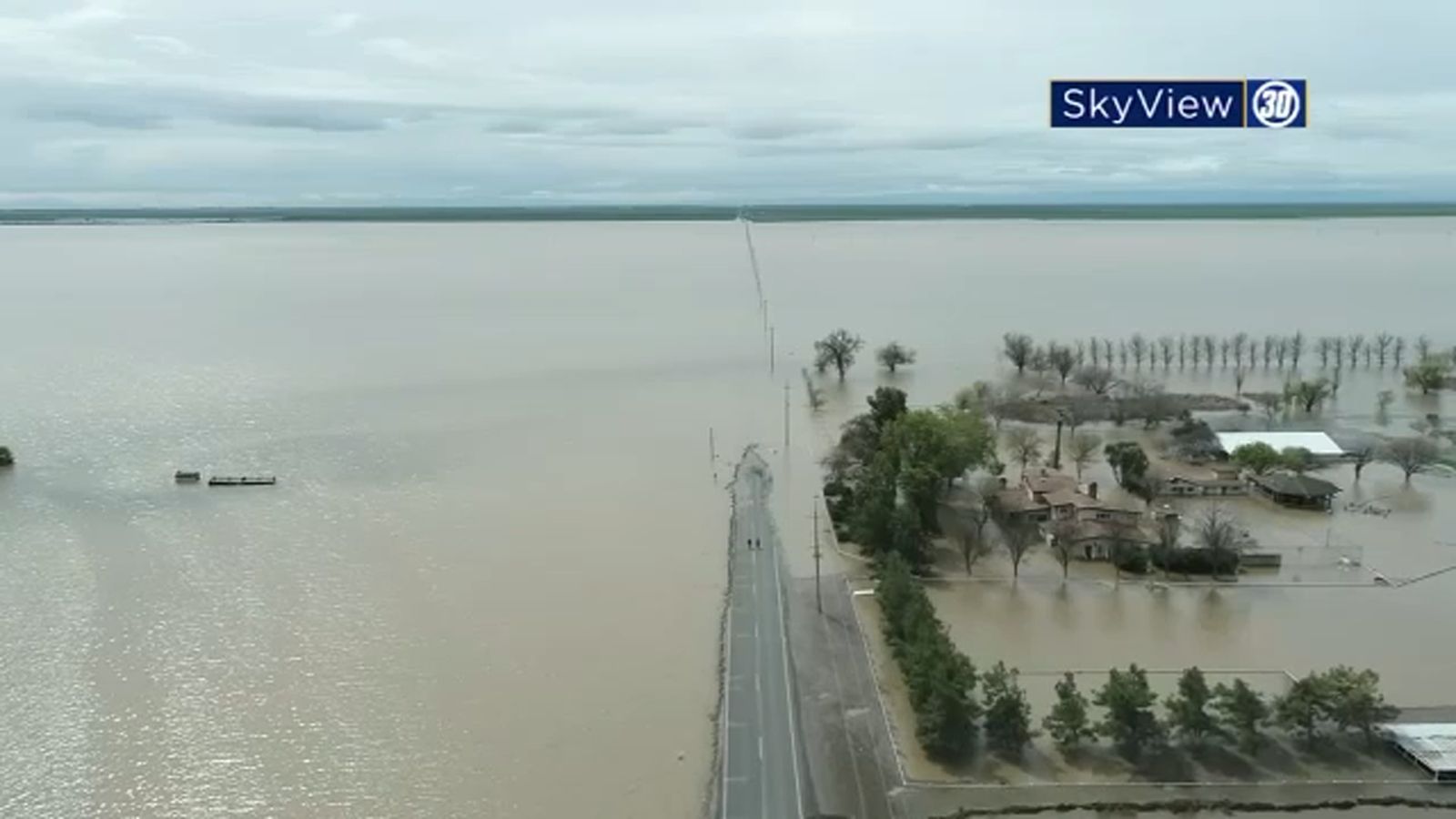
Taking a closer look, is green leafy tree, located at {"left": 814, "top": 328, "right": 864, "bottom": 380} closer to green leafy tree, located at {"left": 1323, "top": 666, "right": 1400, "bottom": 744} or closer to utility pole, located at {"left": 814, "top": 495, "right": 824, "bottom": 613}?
utility pole, located at {"left": 814, "top": 495, "right": 824, "bottom": 613}

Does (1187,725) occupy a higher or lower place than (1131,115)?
lower

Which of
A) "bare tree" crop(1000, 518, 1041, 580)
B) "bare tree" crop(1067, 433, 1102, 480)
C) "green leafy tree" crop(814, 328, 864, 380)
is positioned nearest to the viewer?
"bare tree" crop(1000, 518, 1041, 580)

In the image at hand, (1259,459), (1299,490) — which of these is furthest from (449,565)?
(1259,459)

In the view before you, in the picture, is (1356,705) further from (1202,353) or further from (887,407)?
(1202,353)

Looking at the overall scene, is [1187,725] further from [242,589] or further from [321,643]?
[242,589]

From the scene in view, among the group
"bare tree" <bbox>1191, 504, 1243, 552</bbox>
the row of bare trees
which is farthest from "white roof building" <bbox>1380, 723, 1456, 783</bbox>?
the row of bare trees

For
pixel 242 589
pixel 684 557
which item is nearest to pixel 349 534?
pixel 242 589
